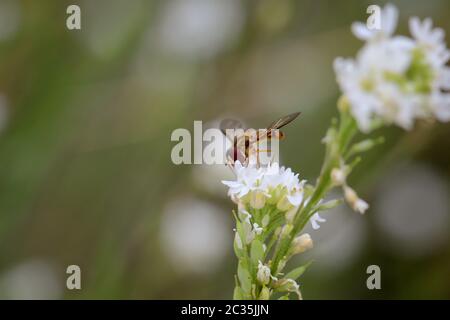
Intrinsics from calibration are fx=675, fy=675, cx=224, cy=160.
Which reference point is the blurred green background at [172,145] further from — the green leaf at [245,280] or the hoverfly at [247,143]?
the green leaf at [245,280]

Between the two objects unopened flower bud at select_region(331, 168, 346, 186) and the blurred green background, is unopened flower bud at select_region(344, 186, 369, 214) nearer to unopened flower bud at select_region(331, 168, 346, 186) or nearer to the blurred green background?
unopened flower bud at select_region(331, 168, 346, 186)

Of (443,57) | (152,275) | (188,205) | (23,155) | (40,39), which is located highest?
(40,39)

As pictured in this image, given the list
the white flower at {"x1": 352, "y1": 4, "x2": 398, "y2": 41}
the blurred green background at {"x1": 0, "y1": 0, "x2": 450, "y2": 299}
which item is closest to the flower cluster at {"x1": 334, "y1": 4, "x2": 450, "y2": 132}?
the white flower at {"x1": 352, "y1": 4, "x2": 398, "y2": 41}

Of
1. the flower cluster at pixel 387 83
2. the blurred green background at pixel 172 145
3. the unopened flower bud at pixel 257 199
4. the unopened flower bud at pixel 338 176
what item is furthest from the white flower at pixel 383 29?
the blurred green background at pixel 172 145
